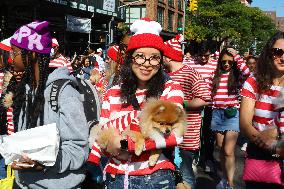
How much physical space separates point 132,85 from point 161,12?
49.3m

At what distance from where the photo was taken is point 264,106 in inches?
129

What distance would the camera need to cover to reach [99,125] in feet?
9.43

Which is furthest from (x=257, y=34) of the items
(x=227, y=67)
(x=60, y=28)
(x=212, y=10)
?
(x=227, y=67)

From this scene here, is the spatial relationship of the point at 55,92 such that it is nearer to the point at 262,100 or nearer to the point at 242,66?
the point at 262,100

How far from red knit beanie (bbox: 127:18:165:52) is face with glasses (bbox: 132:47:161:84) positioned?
3cm

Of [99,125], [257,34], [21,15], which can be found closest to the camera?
[99,125]

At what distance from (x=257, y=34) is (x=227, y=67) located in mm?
93183

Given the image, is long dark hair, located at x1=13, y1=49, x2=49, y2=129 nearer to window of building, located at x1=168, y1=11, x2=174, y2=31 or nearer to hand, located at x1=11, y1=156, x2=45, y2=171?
hand, located at x1=11, y1=156, x2=45, y2=171

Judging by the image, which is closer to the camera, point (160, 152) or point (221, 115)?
point (160, 152)

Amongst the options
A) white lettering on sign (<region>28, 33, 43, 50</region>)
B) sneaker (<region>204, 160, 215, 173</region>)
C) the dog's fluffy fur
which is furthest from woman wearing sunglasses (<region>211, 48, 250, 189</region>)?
white lettering on sign (<region>28, 33, 43, 50</region>)

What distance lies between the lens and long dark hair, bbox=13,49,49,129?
2668mm

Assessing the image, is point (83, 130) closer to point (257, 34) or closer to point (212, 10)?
point (212, 10)

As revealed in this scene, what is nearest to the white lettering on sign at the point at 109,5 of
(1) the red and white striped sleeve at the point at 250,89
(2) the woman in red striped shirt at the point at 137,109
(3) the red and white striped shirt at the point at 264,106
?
(1) the red and white striped sleeve at the point at 250,89

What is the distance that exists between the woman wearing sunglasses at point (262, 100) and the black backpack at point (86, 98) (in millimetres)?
1142
